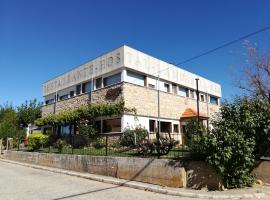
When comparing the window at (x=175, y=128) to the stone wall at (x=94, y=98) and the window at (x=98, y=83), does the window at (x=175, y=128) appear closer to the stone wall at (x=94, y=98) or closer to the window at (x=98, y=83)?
the stone wall at (x=94, y=98)

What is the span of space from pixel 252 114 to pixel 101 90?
14523mm

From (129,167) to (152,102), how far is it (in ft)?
36.5

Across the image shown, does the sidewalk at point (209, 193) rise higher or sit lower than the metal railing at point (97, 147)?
lower

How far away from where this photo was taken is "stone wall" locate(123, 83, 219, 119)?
21022mm

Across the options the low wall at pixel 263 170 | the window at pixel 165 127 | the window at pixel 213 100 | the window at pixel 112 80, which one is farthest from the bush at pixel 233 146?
the window at pixel 213 100

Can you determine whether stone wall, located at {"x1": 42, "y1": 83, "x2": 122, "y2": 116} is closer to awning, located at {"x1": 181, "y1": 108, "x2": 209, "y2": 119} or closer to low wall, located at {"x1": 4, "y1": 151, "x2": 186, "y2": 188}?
low wall, located at {"x1": 4, "y1": 151, "x2": 186, "y2": 188}

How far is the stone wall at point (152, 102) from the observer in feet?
69.0

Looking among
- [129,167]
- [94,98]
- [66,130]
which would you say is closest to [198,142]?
[129,167]

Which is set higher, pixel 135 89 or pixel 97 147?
pixel 135 89

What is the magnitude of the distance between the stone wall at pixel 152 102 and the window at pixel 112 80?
158 centimetres

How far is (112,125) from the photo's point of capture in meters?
21.3

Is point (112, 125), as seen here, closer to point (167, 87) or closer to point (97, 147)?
point (97, 147)

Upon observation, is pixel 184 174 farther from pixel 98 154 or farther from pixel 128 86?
pixel 128 86

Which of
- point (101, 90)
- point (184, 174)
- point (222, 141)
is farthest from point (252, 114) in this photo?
point (101, 90)
